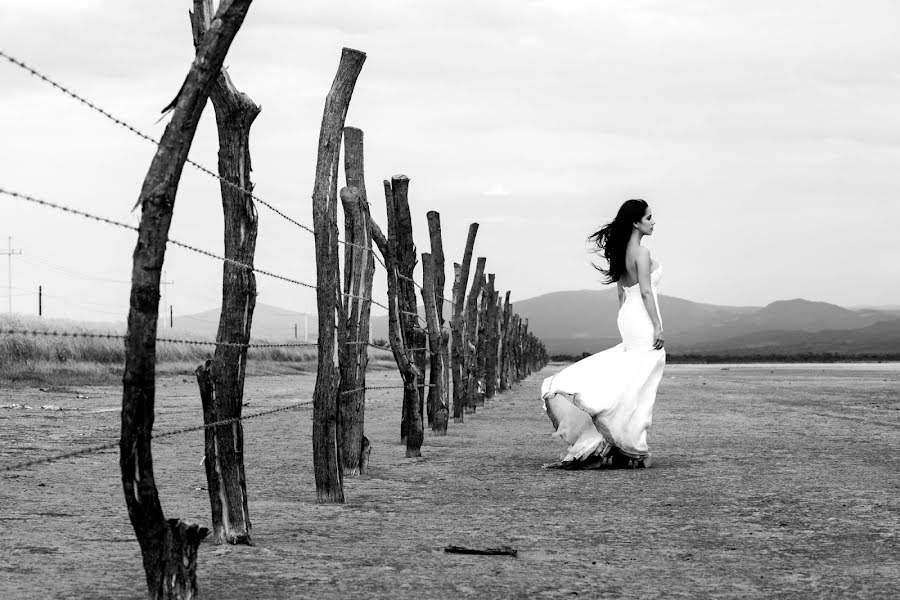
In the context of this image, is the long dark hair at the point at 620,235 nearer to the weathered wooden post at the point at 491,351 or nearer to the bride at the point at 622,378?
the bride at the point at 622,378

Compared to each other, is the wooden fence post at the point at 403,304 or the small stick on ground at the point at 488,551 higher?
the wooden fence post at the point at 403,304

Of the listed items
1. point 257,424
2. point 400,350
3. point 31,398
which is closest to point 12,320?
point 31,398

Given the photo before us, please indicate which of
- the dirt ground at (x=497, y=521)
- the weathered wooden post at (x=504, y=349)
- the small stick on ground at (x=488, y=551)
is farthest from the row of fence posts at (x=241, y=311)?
the weathered wooden post at (x=504, y=349)

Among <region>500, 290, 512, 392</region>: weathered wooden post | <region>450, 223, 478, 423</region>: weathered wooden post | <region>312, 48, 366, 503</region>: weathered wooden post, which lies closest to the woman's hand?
<region>312, 48, 366, 503</region>: weathered wooden post

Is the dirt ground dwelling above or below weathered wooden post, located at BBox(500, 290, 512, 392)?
below

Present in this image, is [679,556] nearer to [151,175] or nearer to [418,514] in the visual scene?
[418,514]

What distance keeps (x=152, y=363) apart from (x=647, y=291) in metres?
6.41

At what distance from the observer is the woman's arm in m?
10.1

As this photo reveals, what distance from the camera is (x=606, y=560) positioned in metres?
5.63

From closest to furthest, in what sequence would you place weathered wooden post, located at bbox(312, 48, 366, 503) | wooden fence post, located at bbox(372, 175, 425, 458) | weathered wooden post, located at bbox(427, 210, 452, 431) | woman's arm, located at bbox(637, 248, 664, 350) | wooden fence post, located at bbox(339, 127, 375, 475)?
weathered wooden post, located at bbox(312, 48, 366, 503)
wooden fence post, located at bbox(339, 127, 375, 475)
woman's arm, located at bbox(637, 248, 664, 350)
wooden fence post, located at bbox(372, 175, 425, 458)
weathered wooden post, located at bbox(427, 210, 452, 431)

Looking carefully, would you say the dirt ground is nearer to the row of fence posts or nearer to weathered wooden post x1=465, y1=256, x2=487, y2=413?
the row of fence posts

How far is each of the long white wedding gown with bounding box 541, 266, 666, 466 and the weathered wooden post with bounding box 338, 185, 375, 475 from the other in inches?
66.4

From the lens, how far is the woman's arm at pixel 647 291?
10078 mm

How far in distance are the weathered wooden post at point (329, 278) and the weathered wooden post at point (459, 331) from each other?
915 centimetres
